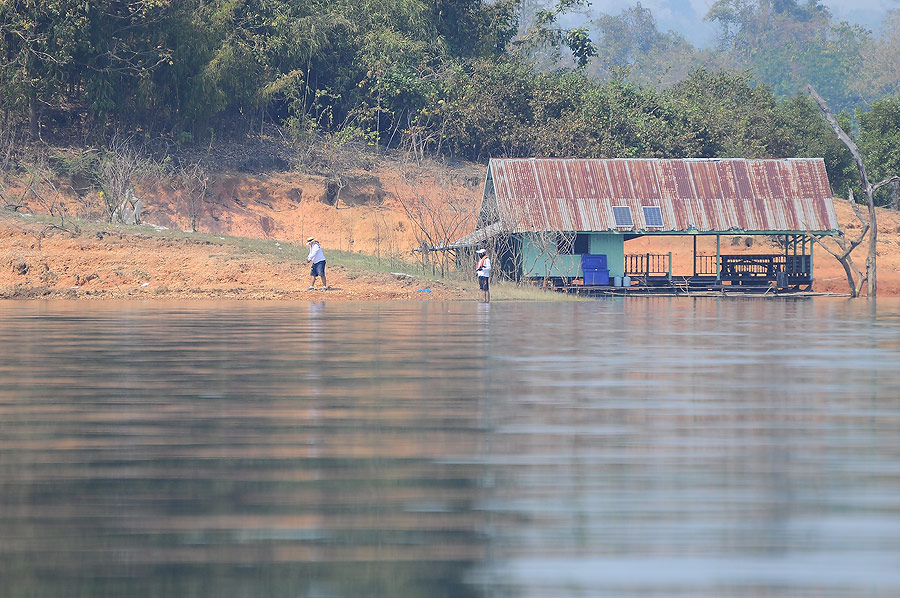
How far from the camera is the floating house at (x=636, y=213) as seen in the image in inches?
1793

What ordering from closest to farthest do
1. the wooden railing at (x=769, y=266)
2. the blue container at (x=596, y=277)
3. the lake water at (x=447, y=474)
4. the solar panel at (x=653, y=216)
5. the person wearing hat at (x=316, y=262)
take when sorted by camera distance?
the lake water at (x=447, y=474), the person wearing hat at (x=316, y=262), the blue container at (x=596, y=277), the wooden railing at (x=769, y=266), the solar panel at (x=653, y=216)

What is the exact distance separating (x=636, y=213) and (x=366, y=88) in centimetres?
1840

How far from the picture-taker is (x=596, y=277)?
147 feet

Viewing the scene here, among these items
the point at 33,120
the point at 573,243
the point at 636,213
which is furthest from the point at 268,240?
the point at 636,213

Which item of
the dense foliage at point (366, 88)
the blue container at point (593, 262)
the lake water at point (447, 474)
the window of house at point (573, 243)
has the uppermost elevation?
the dense foliage at point (366, 88)

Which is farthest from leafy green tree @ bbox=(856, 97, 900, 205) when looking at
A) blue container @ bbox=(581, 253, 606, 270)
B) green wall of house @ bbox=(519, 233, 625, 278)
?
blue container @ bbox=(581, 253, 606, 270)

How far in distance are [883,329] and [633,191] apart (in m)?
25.1

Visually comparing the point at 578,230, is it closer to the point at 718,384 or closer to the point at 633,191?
the point at 633,191

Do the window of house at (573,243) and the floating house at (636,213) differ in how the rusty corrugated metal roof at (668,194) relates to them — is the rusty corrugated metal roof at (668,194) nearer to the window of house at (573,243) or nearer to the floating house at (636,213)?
the floating house at (636,213)

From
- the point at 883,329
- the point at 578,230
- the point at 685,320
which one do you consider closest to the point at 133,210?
the point at 578,230

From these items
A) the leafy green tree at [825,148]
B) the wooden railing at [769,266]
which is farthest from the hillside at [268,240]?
the wooden railing at [769,266]

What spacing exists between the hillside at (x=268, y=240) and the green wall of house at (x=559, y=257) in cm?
289

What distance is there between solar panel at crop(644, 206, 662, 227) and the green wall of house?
115 cm

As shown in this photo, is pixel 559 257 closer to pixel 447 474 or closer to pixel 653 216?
pixel 653 216
